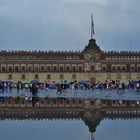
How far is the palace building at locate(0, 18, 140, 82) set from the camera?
81.6 metres

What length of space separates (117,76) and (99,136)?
225 ft

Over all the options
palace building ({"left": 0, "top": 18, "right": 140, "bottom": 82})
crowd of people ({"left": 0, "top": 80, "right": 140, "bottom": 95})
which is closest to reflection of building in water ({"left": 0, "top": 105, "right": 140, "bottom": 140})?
Result: crowd of people ({"left": 0, "top": 80, "right": 140, "bottom": 95})

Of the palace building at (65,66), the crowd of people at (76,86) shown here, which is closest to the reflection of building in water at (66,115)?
the crowd of people at (76,86)

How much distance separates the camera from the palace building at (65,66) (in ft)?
268

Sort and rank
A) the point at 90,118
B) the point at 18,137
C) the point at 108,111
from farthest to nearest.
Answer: the point at 108,111
the point at 90,118
the point at 18,137

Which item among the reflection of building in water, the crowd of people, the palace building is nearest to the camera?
the reflection of building in water

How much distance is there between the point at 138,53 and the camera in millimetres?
84562

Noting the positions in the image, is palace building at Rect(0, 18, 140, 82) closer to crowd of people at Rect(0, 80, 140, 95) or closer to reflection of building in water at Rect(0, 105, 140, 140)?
crowd of people at Rect(0, 80, 140, 95)

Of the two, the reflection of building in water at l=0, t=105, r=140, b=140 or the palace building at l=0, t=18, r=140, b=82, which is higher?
the palace building at l=0, t=18, r=140, b=82

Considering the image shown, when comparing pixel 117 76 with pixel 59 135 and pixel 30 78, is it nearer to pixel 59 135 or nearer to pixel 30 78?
pixel 30 78

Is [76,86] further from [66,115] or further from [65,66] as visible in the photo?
[66,115]

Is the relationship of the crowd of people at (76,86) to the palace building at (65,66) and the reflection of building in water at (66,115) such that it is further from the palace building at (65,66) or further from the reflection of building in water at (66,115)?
the palace building at (65,66)

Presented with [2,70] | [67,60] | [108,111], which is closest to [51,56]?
[67,60]

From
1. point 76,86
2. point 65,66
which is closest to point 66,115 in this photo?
point 76,86
